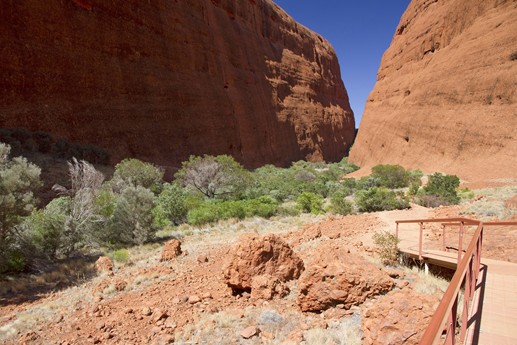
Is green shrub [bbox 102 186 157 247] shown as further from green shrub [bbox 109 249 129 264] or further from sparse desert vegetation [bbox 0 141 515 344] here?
green shrub [bbox 109 249 129 264]

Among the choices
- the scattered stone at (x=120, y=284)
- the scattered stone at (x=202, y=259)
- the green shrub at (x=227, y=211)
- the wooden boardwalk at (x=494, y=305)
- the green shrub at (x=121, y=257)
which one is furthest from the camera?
the green shrub at (x=227, y=211)

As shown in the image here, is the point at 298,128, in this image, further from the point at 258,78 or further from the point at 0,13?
the point at 0,13

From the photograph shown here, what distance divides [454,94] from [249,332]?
27.7 metres

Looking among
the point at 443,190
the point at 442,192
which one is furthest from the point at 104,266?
the point at 443,190

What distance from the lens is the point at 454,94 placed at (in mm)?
26000

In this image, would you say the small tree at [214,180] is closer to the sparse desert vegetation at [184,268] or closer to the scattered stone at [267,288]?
the sparse desert vegetation at [184,268]

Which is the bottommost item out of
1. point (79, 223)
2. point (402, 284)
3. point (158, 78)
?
point (402, 284)

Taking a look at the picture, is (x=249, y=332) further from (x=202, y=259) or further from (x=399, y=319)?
(x=202, y=259)

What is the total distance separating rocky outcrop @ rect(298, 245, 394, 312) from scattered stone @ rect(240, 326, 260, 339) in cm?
70

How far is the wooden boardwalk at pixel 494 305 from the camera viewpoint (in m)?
2.85

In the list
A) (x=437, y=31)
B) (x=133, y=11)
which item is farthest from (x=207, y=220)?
(x=437, y=31)

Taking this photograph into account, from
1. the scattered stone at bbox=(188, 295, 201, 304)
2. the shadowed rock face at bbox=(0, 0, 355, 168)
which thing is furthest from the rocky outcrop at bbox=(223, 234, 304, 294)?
the shadowed rock face at bbox=(0, 0, 355, 168)

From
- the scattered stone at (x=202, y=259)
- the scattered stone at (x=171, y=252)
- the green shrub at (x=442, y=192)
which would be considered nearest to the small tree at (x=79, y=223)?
the scattered stone at (x=171, y=252)

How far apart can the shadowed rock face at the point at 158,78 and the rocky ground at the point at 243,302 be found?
55.6 feet
